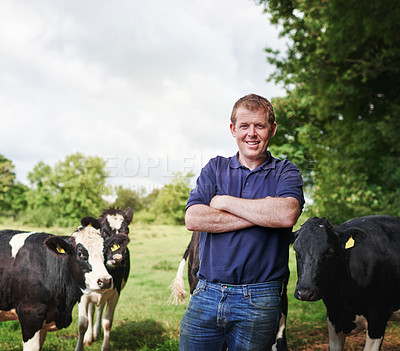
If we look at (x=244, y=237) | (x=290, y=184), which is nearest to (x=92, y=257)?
(x=244, y=237)

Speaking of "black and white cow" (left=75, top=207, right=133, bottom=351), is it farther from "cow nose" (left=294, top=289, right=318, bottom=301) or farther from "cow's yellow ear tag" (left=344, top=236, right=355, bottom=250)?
"cow's yellow ear tag" (left=344, top=236, right=355, bottom=250)

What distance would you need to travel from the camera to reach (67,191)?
33281mm

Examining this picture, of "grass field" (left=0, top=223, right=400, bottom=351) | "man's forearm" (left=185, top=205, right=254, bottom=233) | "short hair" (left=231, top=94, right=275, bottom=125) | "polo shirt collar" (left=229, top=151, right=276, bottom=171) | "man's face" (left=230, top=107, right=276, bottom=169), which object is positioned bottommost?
"grass field" (left=0, top=223, right=400, bottom=351)

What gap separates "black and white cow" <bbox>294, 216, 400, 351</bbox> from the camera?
409cm

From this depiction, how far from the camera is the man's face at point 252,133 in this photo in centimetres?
249

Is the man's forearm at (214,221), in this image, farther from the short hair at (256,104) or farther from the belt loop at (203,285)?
the short hair at (256,104)

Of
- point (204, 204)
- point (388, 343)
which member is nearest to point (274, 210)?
point (204, 204)

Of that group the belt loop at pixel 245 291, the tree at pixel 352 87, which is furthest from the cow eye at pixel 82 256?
the tree at pixel 352 87

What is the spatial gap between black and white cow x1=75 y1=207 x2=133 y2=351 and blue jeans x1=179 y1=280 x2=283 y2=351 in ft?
8.10

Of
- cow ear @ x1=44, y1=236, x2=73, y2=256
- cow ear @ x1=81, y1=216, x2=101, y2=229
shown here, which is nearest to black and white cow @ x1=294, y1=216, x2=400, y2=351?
cow ear @ x1=44, y1=236, x2=73, y2=256

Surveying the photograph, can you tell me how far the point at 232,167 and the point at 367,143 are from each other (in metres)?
9.28

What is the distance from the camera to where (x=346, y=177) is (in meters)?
11.7

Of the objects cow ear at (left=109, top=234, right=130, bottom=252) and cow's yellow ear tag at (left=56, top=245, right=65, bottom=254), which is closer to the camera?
cow's yellow ear tag at (left=56, top=245, right=65, bottom=254)

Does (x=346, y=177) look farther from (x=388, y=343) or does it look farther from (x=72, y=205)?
(x=72, y=205)
